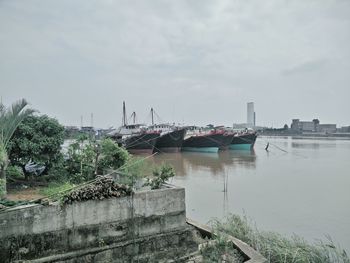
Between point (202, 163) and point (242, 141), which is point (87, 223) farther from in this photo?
point (242, 141)

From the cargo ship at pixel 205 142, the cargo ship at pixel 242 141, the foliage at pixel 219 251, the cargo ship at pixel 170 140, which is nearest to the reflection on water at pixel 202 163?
the cargo ship at pixel 170 140

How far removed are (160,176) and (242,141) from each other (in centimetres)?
4321

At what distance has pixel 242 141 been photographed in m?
48.2

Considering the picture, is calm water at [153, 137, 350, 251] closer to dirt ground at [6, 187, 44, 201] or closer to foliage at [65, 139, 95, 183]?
foliage at [65, 139, 95, 183]

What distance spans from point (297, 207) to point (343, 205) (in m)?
1.95

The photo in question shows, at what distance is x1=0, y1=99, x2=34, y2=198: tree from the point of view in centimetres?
724

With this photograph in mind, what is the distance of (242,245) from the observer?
5.97m

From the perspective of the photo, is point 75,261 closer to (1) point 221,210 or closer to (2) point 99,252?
(2) point 99,252

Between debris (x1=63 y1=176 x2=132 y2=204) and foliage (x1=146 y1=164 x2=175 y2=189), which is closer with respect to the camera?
debris (x1=63 y1=176 x2=132 y2=204)

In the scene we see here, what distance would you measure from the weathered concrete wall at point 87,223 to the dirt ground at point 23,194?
270cm

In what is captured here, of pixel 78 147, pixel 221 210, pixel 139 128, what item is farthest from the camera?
pixel 139 128

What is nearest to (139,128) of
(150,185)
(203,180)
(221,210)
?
(203,180)

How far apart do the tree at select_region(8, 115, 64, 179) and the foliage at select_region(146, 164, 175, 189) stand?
409cm

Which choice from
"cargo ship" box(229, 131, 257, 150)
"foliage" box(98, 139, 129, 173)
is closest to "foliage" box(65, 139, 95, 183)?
"foliage" box(98, 139, 129, 173)
